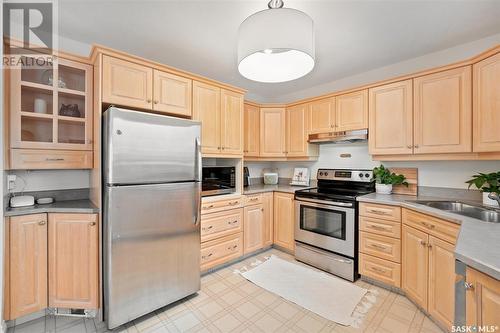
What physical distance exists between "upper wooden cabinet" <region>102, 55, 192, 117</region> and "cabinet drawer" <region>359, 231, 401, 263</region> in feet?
7.72

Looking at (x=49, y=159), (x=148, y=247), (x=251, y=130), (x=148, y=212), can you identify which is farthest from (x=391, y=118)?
(x=49, y=159)

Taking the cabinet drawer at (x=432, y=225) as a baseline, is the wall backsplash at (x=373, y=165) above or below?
above

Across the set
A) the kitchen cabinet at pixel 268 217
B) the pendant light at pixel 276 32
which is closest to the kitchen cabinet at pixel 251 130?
the kitchen cabinet at pixel 268 217

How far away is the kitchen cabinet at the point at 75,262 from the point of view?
6.09 ft

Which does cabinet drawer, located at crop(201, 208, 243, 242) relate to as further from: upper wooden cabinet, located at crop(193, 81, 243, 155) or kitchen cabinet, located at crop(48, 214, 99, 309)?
kitchen cabinet, located at crop(48, 214, 99, 309)

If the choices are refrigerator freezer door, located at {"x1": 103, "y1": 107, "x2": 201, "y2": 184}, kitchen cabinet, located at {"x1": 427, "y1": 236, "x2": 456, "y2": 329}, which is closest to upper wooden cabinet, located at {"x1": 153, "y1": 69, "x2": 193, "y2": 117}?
refrigerator freezer door, located at {"x1": 103, "y1": 107, "x2": 201, "y2": 184}

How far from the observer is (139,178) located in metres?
1.85

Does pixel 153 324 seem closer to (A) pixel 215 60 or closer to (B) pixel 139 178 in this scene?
(B) pixel 139 178

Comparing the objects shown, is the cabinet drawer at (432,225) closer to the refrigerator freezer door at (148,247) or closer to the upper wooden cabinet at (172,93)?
the refrigerator freezer door at (148,247)

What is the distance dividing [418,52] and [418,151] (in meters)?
1.14

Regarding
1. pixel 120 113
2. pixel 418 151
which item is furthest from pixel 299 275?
pixel 120 113

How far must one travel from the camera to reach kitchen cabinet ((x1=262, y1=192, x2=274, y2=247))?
3240 millimetres

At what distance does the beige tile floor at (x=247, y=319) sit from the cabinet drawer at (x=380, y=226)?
0.60 meters

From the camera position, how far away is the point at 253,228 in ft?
10.1
